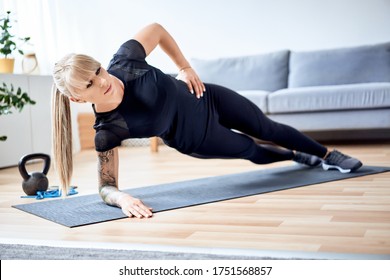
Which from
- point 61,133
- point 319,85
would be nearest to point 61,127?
point 61,133

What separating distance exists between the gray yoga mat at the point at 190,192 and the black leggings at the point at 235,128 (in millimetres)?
162

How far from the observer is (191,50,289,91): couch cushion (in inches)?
186

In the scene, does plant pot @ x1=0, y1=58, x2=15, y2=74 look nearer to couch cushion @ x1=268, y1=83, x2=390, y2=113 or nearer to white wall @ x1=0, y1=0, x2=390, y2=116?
white wall @ x1=0, y1=0, x2=390, y2=116

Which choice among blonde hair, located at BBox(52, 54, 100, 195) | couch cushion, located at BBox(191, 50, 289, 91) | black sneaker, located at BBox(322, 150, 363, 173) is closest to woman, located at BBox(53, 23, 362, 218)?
blonde hair, located at BBox(52, 54, 100, 195)

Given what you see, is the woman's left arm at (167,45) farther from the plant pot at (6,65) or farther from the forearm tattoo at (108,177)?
the plant pot at (6,65)

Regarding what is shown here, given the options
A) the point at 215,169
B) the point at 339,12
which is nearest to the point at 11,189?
the point at 215,169

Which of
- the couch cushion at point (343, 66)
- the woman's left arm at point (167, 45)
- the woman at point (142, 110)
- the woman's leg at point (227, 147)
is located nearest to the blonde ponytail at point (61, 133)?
the woman at point (142, 110)

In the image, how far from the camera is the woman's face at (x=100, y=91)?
6.07 feet

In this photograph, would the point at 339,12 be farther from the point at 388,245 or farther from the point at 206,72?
the point at 388,245

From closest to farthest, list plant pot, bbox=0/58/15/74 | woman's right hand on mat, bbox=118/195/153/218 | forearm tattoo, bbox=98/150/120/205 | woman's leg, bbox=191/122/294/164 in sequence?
woman's right hand on mat, bbox=118/195/153/218, forearm tattoo, bbox=98/150/120/205, woman's leg, bbox=191/122/294/164, plant pot, bbox=0/58/15/74

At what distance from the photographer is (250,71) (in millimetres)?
4785

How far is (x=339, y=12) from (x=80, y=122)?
2.52 meters

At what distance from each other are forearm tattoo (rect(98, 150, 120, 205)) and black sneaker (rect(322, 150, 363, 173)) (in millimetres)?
1165

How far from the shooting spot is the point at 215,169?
3.34m
